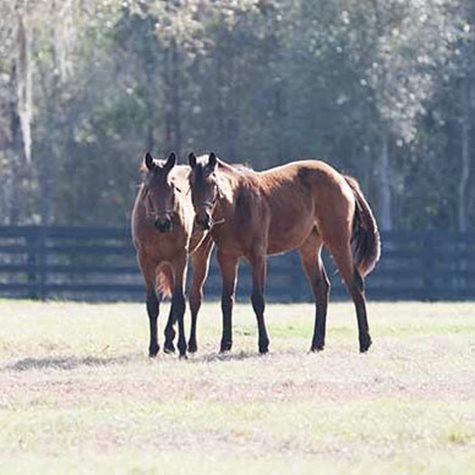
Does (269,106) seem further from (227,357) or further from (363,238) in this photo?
(227,357)

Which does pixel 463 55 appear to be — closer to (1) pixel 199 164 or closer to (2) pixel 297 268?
(2) pixel 297 268

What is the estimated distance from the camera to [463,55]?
136 ft

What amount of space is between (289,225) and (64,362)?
2928 millimetres

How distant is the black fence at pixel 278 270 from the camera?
31.4m

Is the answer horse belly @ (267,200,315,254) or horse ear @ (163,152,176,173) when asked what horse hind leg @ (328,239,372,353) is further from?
horse ear @ (163,152,176,173)

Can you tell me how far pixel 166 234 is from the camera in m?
17.1

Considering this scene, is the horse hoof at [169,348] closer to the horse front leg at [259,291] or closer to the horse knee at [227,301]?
the horse knee at [227,301]

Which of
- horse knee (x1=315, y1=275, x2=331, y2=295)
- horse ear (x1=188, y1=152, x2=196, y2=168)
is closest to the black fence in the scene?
horse knee (x1=315, y1=275, x2=331, y2=295)

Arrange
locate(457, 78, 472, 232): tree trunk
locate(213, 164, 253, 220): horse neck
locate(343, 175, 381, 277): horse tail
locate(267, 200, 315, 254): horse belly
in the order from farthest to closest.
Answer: locate(457, 78, 472, 232): tree trunk, locate(343, 175, 381, 277): horse tail, locate(267, 200, 315, 254): horse belly, locate(213, 164, 253, 220): horse neck

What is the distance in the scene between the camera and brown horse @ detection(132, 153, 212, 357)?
1680 centimetres

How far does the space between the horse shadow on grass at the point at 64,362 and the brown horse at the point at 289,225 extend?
136cm

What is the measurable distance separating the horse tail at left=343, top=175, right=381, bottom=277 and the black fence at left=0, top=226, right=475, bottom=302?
1229cm

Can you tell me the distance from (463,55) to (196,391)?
28.4m

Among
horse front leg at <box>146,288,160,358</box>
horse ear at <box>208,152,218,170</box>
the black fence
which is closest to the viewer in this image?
horse ear at <box>208,152,218,170</box>
